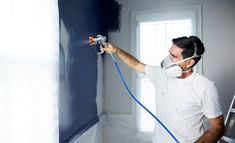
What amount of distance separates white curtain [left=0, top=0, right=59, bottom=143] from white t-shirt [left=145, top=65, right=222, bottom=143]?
770mm

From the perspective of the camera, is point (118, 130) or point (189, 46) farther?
point (118, 130)

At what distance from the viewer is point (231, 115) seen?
1.88 meters

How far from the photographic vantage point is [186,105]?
4.59 ft

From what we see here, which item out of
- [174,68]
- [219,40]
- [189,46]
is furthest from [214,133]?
[219,40]

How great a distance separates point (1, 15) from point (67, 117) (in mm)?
992

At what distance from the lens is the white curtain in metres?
0.86

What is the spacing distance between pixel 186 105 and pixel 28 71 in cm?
102

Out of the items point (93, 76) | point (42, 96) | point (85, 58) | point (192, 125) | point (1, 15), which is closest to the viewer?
point (1, 15)

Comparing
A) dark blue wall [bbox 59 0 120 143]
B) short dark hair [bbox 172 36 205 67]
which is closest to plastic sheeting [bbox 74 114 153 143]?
dark blue wall [bbox 59 0 120 143]

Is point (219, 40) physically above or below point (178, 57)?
above

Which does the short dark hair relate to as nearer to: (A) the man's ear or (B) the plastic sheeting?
(A) the man's ear

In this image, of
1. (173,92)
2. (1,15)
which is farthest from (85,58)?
(1,15)

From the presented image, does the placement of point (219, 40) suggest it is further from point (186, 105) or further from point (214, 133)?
point (214, 133)

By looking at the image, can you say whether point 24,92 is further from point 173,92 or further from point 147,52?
point 147,52
